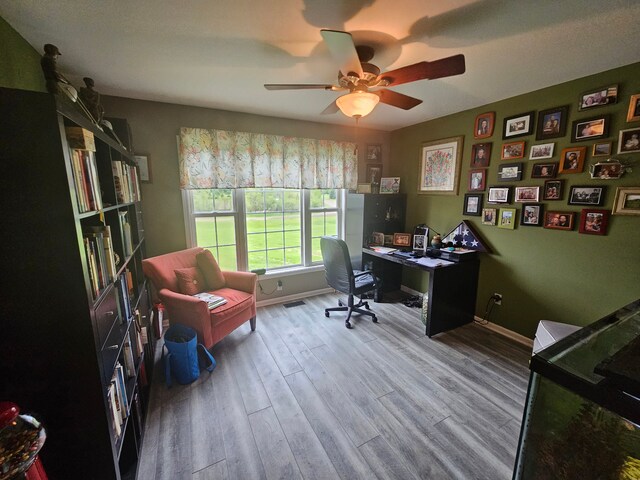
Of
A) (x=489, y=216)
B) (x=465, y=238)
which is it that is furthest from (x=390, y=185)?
(x=489, y=216)

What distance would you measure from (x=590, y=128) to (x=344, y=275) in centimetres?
237

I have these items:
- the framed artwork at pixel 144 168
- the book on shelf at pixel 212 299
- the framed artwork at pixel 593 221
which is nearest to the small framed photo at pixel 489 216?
the framed artwork at pixel 593 221

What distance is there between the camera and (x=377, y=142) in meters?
3.85

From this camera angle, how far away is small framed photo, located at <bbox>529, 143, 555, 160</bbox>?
2303 mm

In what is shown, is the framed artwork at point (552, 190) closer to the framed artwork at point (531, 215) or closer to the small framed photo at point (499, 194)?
the framed artwork at point (531, 215)

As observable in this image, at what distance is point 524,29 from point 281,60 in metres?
1.43

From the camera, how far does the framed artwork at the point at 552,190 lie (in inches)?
88.7

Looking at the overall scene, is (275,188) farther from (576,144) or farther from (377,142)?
(576,144)

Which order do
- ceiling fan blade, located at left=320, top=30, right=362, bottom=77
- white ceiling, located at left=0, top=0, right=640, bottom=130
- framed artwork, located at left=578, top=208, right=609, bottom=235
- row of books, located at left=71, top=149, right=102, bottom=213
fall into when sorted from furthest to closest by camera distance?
framed artwork, located at left=578, top=208, right=609, bottom=235 → white ceiling, located at left=0, top=0, right=640, bottom=130 → ceiling fan blade, located at left=320, top=30, right=362, bottom=77 → row of books, located at left=71, top=149, right=102, bottom=213

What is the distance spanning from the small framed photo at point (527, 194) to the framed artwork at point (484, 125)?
678 millimetres

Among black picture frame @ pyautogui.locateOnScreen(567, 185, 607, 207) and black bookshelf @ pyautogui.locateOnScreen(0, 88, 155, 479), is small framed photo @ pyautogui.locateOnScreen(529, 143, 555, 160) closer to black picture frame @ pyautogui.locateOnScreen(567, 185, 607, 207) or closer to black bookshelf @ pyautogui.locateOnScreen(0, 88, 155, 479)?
black picture frame @ pyautogui.locateOnScreen(567, 185, 607, 207)

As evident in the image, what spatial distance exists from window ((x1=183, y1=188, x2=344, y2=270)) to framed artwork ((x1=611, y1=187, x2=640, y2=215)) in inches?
105

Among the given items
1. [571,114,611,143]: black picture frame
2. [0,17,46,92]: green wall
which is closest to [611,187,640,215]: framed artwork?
[571,114,611,143]: black picture frame

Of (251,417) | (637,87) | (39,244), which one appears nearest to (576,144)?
(637,87)
